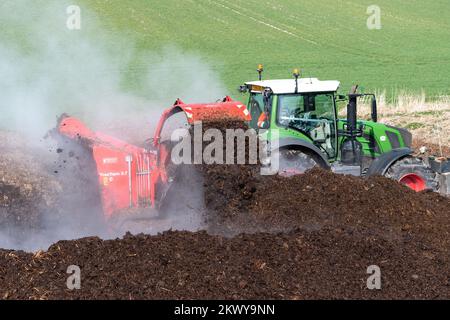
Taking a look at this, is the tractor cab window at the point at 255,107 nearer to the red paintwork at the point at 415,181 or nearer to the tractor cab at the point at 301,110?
the tractor cab at the point at 301,110

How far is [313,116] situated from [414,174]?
1.94 m

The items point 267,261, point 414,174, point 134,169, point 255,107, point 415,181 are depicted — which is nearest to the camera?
point 267,261

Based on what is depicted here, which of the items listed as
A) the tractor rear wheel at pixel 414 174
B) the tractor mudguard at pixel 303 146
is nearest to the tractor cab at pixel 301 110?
the tractor mudguard at pixel 303 146

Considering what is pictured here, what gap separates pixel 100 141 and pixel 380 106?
588 inches

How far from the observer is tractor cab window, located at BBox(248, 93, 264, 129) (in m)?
11.8

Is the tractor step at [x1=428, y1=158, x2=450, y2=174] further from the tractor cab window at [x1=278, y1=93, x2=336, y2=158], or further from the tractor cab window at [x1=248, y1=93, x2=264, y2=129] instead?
the tractor cab window at [x1=248, y1=93, x2=264, y2=129]

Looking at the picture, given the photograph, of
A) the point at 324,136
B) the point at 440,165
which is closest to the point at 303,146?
the point at 324,136

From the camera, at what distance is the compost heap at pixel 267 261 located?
6918 millimetres

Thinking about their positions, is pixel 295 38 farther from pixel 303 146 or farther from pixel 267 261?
pixel 267 261

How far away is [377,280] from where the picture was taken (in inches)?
286

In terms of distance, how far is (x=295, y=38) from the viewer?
144 feet

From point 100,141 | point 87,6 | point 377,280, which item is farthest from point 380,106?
point 87,6

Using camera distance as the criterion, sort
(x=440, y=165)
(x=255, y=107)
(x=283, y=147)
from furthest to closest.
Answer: (x=440, y=165), (x=255, y=107), (x=283, y=147)

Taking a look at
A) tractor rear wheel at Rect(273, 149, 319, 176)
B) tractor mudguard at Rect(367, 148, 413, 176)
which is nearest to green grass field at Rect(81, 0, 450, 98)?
tractor mudguard at Rect(367, 148, 413, 176)
